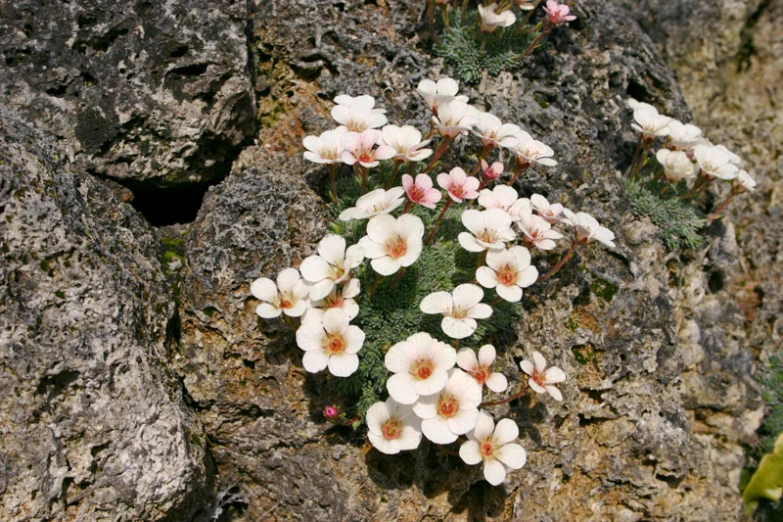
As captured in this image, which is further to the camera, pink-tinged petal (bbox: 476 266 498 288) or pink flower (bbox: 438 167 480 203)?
pink flower (bbox: 438 167 480 203)

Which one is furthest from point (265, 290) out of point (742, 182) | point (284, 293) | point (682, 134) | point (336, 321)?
point (742, 182)

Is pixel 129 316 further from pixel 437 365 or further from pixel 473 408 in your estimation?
pixel 473 408

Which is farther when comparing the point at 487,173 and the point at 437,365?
the point at 487,173

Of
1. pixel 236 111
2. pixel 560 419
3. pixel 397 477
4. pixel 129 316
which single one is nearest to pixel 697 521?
pixel 560 419

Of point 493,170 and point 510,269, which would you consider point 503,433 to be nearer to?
point 510,269

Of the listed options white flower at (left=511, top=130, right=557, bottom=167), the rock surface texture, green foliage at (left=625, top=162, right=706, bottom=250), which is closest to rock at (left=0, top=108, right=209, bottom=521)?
the rock surface texture

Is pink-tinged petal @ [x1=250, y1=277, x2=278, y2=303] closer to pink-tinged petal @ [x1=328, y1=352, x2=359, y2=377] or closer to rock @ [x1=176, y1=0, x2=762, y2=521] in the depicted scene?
rock @ [x1=176, y1=0, x2=762, y2=521]
